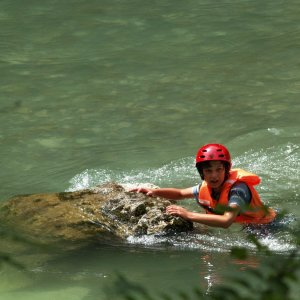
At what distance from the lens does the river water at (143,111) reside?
704cm

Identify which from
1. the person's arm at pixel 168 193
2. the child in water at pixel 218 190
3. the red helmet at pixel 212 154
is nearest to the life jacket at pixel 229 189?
the child in water at pixel 218 190

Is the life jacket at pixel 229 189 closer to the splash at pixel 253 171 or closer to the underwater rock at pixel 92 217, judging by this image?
the underwater rock at pixel 92 217

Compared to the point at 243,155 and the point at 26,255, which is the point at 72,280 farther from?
the point at 243,155

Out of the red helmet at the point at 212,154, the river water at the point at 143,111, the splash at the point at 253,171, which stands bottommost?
the splash at the point at 253,171

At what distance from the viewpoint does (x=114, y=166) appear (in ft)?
32.7

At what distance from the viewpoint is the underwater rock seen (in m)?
7.49

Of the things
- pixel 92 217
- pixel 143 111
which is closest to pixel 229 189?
pixel 92 217

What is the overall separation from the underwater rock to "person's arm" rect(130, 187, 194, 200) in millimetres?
64

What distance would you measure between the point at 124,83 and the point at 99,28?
9.61 feet

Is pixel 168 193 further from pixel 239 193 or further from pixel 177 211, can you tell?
pixel 239 193

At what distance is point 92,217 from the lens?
24.9ft

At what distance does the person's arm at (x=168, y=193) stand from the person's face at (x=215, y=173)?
0.48 metres

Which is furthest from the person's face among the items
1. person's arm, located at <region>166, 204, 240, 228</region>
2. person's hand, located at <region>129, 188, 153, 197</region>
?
person's hand, located at <region>129, 188, 153, 197</region>

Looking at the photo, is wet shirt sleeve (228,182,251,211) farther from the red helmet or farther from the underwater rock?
the underwater rock
